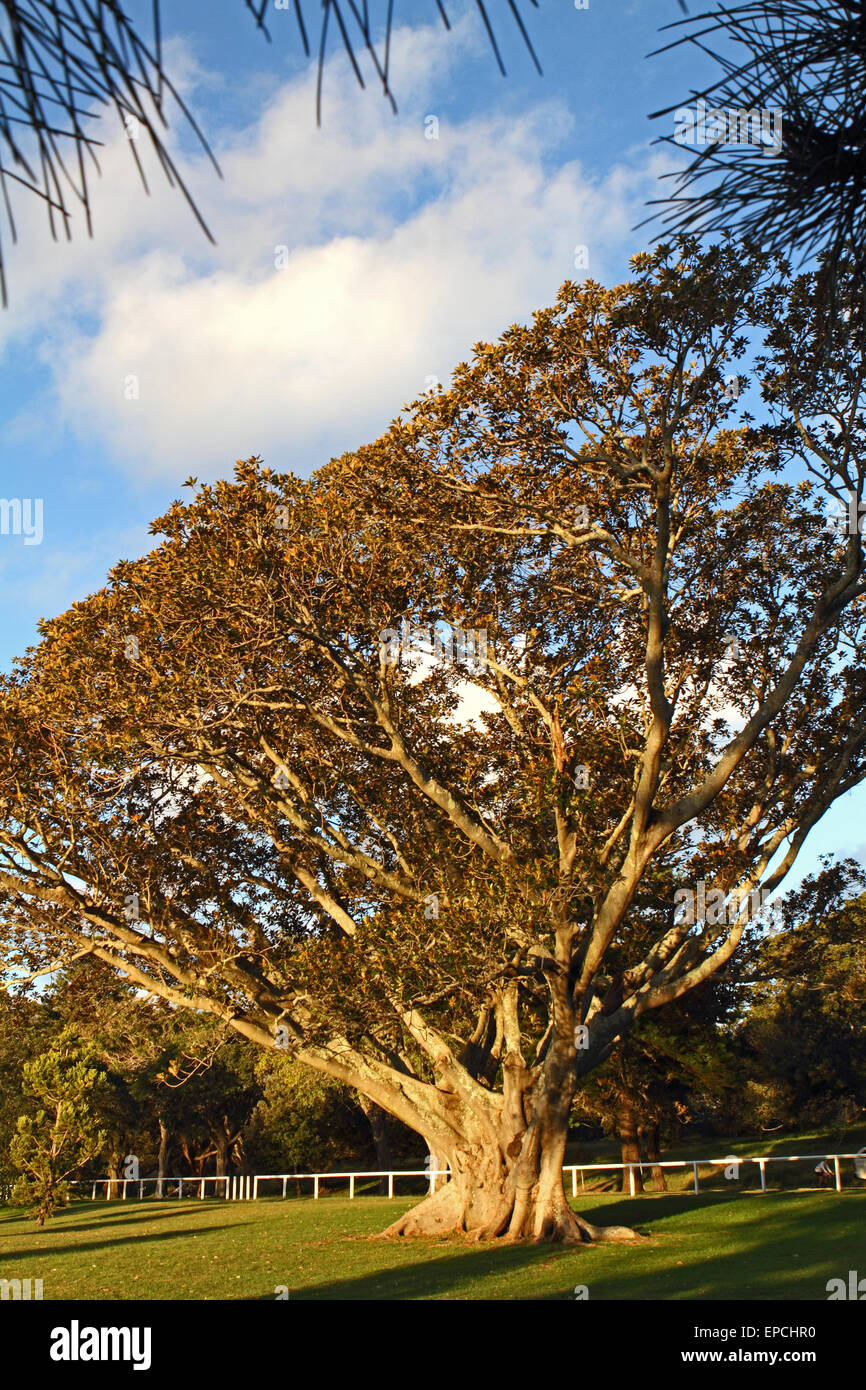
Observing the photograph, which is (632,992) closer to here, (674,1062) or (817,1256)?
(817,1256)

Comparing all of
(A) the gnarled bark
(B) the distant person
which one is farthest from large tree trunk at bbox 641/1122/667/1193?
(A) the gnarled bark

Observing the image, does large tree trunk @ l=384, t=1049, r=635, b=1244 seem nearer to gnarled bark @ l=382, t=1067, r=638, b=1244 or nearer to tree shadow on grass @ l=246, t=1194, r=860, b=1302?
gnarled bark @ l=382, t=1067, r=638, b=1244

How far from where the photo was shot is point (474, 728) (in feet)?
57.2

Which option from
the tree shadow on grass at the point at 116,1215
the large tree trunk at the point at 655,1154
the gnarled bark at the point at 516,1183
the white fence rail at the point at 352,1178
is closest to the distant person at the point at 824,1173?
the white fence rail at the point at 352,1178

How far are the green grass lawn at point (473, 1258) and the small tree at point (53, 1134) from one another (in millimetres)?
965

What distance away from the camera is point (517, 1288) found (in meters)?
11.0

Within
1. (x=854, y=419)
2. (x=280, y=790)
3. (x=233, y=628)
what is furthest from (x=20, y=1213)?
(x=854, y=419)

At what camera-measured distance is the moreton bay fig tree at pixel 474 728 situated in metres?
13.2

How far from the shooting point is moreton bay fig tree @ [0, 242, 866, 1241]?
43.4 feet

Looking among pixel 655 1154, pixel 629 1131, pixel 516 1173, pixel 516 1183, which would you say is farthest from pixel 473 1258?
pixel 655 1154

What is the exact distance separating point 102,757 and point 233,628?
2.63 meters

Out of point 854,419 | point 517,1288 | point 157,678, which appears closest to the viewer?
point 517,1288

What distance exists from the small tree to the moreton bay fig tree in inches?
Result: 254

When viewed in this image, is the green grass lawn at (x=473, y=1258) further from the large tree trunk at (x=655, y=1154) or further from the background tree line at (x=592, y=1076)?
the large tree trunk at (x=655, y=1154)
